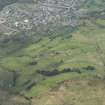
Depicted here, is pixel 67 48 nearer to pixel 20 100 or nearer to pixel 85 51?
pixel 85 51

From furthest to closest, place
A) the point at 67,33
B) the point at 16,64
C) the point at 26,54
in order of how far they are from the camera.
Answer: the point at 67,33, the point at 26,54, the point at 16,64

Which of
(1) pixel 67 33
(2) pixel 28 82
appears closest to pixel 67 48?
(1) pixel 67 33

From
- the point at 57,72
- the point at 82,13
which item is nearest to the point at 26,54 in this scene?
the point at 57,72

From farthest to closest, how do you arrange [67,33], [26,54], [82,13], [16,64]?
[82,13] < [67,33] < [26,54] < [16,64]

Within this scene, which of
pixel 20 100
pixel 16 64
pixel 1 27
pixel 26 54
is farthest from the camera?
pixel 1 27

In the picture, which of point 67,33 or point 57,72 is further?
point 67,33

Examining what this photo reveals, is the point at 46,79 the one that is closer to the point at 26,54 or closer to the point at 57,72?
the point at 57,72
